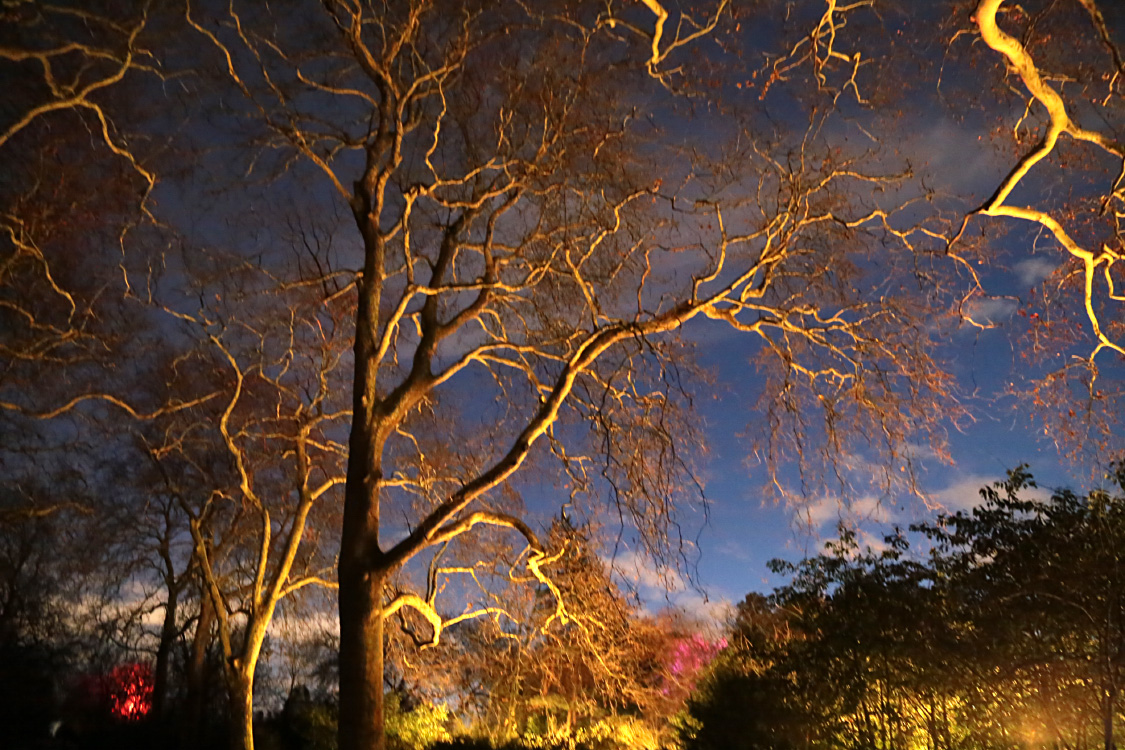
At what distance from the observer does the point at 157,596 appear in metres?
14.5

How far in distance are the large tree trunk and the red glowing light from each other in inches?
562

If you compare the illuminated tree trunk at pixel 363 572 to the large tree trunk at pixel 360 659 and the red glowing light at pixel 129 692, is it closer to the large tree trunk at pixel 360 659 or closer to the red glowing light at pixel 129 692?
the large tree trunk at pixel 360 659

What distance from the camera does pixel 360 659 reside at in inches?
225

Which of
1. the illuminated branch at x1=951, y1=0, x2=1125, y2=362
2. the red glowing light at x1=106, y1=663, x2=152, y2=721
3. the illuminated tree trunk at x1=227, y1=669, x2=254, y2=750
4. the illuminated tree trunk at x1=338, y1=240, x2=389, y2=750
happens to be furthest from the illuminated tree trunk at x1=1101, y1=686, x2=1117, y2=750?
the red glowing light at x1=106, y1=663, x2=152, y2=721

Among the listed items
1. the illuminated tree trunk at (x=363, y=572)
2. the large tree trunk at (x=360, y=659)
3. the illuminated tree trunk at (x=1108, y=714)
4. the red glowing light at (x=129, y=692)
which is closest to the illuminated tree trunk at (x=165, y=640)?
the red glowing light at (x=129, y=692)

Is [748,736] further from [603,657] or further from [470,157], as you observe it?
[470,157]

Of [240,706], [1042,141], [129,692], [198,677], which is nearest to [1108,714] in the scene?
[1042,141]

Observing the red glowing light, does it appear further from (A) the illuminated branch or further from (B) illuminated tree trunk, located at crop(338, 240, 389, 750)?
(A) the illuminated branch

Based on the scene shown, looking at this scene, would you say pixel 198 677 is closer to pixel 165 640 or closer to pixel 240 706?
pixel 165 640

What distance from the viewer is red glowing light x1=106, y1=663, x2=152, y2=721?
16953 mm

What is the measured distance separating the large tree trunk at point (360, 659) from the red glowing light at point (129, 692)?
46.9 feet

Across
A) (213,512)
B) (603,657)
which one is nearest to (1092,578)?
(603,657)

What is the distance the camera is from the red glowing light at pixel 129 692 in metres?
17.0

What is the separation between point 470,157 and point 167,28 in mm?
2697
